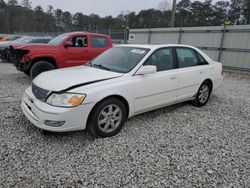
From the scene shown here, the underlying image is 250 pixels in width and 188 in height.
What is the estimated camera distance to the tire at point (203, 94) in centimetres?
473

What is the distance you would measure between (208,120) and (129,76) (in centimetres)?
193

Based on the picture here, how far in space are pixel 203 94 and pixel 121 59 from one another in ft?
7.37

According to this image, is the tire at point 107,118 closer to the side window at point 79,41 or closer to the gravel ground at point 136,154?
the gravel ground at point 136,154

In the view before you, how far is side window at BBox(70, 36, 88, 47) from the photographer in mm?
6856

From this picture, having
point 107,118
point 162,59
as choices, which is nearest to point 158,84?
point 162,59

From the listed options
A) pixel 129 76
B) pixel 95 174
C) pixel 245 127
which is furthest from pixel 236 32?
pixel 95 174

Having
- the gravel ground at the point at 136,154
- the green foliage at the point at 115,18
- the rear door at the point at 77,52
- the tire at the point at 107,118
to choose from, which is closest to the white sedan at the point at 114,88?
the tire at the point at 107,118

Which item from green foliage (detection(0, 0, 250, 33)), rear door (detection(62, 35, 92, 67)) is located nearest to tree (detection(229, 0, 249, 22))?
green foliage (detection(0, 0, 250, 33))

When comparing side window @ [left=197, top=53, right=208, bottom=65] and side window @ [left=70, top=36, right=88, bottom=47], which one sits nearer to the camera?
side window @ [left=197, top=53, right=208, bottom=65]

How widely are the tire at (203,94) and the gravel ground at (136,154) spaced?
626 millimetres

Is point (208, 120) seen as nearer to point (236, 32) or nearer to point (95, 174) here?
point (95, 174)

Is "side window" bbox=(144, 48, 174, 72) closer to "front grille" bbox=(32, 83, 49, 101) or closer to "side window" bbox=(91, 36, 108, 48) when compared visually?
"front grille" bbox=(32, 83, 49, 101)

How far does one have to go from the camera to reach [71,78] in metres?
3.19

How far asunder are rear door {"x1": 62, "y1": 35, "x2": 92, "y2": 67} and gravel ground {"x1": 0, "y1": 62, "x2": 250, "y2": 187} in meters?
2.87
